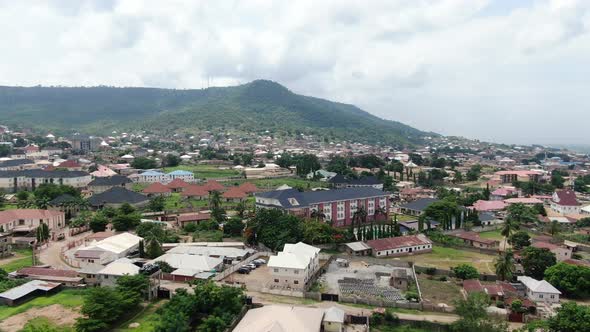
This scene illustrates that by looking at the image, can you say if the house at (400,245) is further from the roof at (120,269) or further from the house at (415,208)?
the roof at (120,269)

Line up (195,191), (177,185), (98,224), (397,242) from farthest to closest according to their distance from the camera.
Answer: (177,185), (195,191), (98,224), (397,242)

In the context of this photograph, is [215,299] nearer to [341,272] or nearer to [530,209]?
[341,272]

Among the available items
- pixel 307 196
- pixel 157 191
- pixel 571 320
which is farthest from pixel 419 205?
pixel 571 320

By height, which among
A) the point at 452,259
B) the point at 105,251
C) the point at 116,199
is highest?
the point at 116,199

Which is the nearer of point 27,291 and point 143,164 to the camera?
point 27,291

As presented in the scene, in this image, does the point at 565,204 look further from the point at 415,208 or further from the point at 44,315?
the point at 44,315

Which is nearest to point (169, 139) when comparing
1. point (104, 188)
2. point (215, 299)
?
point (104, 188)
